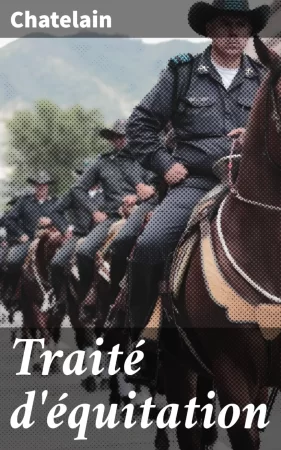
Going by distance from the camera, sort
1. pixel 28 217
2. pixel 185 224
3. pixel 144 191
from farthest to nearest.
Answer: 1. pixel 28 217
2. pixel 144 191
3. pixel 185 224

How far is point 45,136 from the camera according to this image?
11125 millimetres

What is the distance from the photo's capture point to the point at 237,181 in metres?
7.97

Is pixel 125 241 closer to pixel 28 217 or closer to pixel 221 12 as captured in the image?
pixel 221 12

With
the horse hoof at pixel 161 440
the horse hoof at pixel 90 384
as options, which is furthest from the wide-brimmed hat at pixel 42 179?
the horse hoof at pixel 161 440

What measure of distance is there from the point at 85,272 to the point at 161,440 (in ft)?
19.6

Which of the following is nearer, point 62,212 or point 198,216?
point 198,216

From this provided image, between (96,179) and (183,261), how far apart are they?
7386mm

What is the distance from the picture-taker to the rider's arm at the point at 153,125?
8883 mm

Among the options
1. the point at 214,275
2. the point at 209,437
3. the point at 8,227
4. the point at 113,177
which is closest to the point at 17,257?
the point at 8,227

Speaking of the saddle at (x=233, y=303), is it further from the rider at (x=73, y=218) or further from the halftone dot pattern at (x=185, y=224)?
the rider at (x=73, y=218)

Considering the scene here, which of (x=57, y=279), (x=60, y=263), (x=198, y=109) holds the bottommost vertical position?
(x=57, y=279)

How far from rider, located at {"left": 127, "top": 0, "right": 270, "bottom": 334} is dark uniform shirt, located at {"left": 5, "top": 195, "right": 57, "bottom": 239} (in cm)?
1000

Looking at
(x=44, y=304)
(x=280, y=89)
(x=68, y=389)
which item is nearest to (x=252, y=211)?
(x=280, y=89)

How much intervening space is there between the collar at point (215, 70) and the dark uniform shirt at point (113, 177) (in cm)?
534
